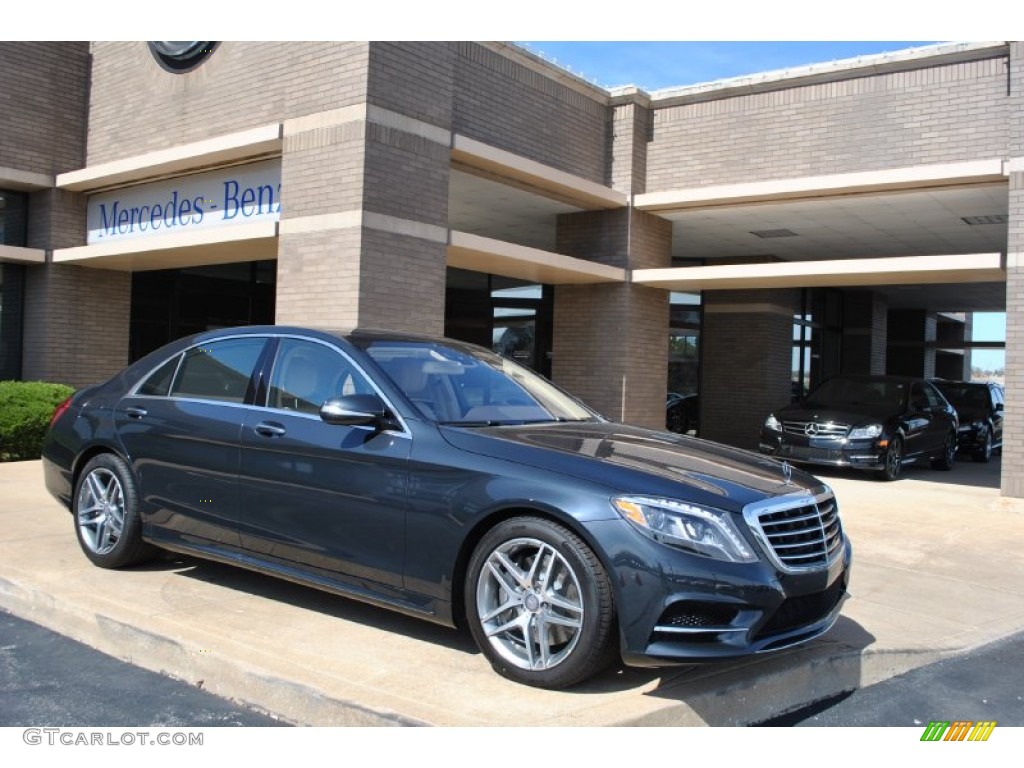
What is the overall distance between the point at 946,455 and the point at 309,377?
42.8 feet

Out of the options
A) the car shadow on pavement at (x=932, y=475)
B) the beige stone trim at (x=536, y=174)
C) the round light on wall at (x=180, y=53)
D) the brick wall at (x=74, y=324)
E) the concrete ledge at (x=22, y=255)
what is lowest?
the car shadow on pavement at (x=932, y=475)

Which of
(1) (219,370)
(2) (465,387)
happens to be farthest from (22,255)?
(2) (465,387)

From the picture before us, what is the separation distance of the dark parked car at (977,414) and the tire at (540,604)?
53.0 feet

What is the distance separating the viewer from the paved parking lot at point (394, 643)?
12.3 ft

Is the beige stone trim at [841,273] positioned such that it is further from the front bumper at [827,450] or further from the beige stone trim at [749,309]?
the beige stone trim at [749,309]

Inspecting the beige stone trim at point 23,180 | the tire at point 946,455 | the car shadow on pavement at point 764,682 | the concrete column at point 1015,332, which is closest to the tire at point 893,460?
the concrete column at point 1015,332

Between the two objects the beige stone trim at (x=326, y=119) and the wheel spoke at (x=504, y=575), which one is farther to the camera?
the beige stone trim at (x=326, y=119)

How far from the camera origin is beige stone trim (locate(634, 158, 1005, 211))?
1124cm

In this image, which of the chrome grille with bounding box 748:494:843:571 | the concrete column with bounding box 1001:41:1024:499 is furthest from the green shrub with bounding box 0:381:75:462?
the concrete column with bounding box 1001:41:1024:499

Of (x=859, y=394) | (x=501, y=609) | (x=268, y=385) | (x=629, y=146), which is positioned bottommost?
(x=501, y=609)

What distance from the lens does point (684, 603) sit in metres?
3.68

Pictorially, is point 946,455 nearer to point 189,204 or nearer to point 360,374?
point 189,204

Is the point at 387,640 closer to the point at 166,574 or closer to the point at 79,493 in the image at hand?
the point at 166,574

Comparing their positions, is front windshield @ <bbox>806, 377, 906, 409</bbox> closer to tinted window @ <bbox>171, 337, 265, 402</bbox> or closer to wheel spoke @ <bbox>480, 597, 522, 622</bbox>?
tinted window @ <bbox>171, 337, 265, 402</bbox>
